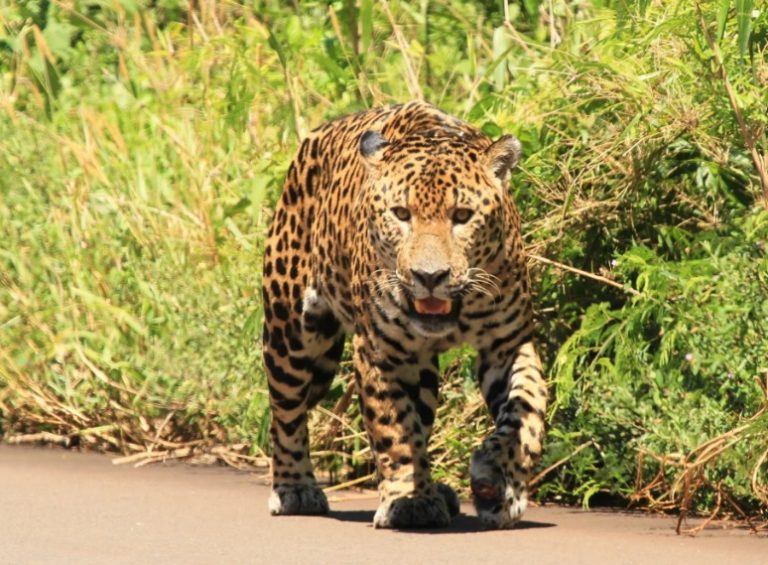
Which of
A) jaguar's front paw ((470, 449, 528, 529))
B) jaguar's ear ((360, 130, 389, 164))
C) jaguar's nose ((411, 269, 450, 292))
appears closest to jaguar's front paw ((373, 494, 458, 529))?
jaguar's front paw ((470, 449, 528, 529))

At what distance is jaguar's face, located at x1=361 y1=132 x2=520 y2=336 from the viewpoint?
7.36 meters

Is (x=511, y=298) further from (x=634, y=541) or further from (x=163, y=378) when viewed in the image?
(x=163, y=378)

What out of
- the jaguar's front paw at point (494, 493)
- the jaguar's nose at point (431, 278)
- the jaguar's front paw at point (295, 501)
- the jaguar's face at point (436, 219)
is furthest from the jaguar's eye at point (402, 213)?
the jaguar's front paw at point (295, 501)

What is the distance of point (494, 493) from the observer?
7453 mm

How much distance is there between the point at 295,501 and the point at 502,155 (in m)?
1.77

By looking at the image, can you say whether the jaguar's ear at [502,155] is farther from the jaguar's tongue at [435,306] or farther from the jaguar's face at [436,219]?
the jaguar's tongue at [435,306]

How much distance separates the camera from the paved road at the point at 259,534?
691 centimetres

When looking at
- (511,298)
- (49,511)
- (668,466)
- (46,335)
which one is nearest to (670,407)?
(668,466)

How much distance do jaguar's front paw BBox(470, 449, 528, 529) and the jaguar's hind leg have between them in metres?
1.18

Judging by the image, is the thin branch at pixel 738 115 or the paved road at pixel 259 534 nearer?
the paved road at pixel 259 534

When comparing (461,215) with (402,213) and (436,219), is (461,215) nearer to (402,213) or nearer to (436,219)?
(436,219)

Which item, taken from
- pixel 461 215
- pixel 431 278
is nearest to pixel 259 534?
pixel 431 278

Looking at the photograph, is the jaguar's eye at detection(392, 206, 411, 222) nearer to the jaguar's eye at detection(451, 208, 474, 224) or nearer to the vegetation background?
the jaguar's eye at detection(451, 208, 474, 224)

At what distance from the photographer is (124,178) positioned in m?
11.4
